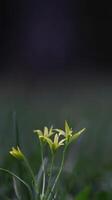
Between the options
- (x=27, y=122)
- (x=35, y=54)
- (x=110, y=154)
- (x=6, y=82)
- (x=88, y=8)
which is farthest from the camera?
(x=88, y=8)

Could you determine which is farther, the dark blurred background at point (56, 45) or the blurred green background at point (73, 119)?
the dark blurred background at point (56, 45)

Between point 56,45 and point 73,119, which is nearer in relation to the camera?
point 73,119

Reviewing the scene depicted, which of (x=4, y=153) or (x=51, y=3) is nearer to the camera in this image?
(x=4, y=153)

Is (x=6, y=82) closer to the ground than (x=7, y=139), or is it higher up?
closer to the ground

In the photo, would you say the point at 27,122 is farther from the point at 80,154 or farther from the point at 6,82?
the point at 6,82

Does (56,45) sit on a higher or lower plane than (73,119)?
lower

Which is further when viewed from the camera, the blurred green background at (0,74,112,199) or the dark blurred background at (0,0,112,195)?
the dark blurred background at (0,0,112,195)

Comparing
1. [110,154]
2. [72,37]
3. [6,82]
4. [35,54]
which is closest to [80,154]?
[110,154]

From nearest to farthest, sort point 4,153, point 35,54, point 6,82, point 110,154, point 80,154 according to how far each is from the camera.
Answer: point 4,153 → point 80,154 → point 110,154 → point 6,82 → point 35,54
